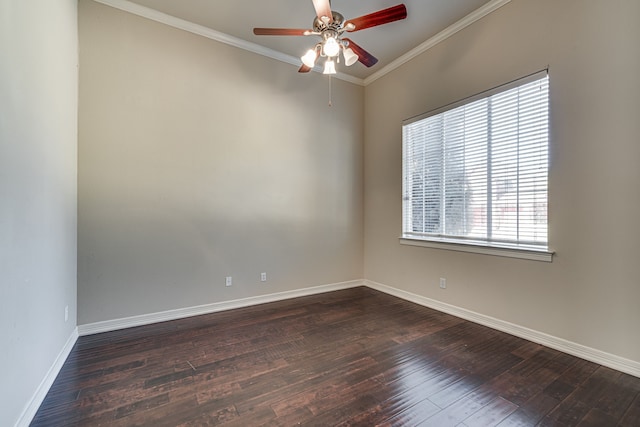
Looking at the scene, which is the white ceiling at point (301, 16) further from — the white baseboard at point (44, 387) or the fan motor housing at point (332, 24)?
the white baseboard at point (44, 387)

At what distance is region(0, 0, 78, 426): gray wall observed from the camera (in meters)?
1.40

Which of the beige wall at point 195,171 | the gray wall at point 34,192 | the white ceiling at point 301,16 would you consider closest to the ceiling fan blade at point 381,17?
the white ceiling at point 301,16

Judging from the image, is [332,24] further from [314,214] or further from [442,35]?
[314,214]

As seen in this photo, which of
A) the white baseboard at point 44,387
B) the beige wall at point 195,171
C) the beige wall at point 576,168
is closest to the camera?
the white baseboard at point 44,387

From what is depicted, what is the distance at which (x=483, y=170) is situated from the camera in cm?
298

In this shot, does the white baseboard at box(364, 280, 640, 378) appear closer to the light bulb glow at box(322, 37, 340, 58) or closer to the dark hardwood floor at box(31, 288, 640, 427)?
the dark hardwood floor at box(31, 288, 640, 427)

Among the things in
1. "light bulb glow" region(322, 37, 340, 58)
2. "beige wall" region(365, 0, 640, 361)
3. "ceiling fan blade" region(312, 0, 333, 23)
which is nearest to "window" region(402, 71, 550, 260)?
"beige wall" region(365, 0, 640, 361)

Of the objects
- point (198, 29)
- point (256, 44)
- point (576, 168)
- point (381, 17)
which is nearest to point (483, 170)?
point (576, 168)

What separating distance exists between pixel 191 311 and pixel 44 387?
1.41m

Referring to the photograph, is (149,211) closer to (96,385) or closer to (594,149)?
(96,385)

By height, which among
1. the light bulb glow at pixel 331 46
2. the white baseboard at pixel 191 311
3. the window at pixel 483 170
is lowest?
the white baseboard at pixel 191 311

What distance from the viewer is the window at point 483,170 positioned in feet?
8.34

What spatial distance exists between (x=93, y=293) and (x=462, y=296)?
13.0ft

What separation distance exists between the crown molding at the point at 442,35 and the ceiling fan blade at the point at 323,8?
6.34ft
